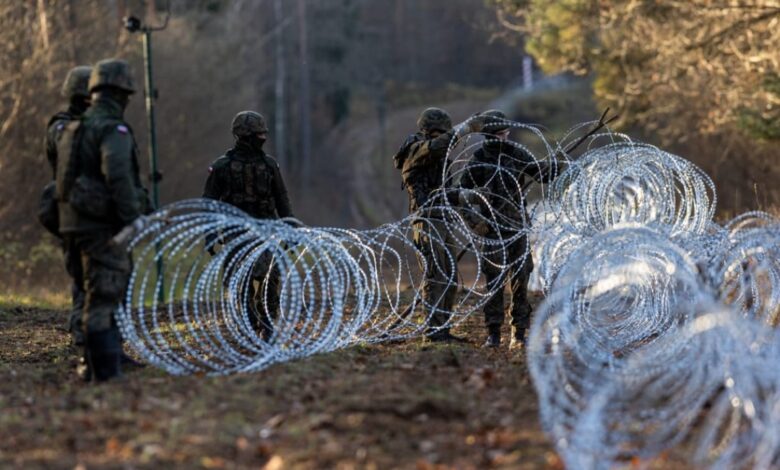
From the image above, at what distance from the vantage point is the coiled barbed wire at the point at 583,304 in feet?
20.0

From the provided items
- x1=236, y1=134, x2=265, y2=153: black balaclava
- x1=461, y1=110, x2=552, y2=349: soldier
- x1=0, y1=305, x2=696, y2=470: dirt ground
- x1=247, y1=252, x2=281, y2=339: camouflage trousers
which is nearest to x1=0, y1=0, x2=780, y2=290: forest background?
x1=461, y1=110, x2=552, y2=349: soldier

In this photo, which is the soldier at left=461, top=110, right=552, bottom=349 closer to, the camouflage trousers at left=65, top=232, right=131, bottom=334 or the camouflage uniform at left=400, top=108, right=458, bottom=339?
the camouflage uniform at left=400, top=108, right=458, bottom=339

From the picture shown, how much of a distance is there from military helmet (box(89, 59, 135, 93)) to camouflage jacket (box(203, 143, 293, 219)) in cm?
204

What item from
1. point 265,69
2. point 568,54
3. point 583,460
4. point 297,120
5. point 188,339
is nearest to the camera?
point 583,460

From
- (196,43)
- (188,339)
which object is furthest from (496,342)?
(196,43)

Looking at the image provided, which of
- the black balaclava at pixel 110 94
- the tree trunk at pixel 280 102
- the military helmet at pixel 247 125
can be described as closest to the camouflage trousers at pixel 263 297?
the military helmet at pixel 247 125

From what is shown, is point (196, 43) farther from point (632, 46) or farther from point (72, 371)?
point (72, 371)

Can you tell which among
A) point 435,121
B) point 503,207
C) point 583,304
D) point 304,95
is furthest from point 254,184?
point 304,95

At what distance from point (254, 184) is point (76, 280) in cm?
222

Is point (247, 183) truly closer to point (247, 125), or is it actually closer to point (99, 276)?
point (247, 125)

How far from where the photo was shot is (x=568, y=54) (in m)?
24.9

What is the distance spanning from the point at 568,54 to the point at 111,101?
1824 cm

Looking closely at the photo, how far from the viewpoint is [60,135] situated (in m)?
8.54

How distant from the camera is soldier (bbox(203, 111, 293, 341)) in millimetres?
10102
